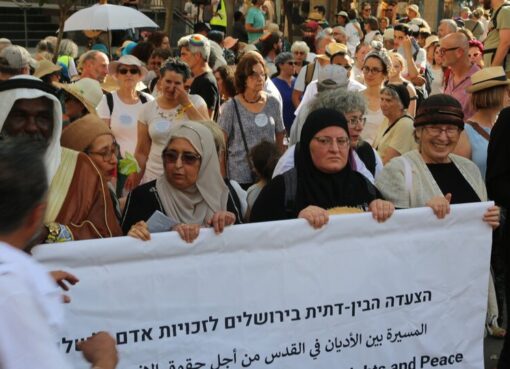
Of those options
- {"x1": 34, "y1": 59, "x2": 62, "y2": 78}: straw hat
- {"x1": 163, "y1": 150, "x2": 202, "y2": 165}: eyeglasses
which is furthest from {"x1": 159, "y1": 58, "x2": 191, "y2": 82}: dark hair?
{"x1": 163, "y1": 150, "x2": 202, "y2": 165}: eyeglasses

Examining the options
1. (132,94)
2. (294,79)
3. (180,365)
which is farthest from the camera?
(294,79)

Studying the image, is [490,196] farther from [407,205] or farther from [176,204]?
[176,204]

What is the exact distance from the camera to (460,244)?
15.1 ft

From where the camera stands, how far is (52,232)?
3945 millimetres

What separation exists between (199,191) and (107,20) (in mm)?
8276

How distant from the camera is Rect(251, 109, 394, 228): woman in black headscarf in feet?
15.0

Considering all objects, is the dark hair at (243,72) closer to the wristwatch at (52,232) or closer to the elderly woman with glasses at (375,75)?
the elderly woman with glasses at (375,75)

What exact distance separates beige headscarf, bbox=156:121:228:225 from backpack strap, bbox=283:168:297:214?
360 mm

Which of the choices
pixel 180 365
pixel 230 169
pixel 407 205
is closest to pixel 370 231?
pixel 407 205

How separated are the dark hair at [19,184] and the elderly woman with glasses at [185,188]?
2186 millimetres

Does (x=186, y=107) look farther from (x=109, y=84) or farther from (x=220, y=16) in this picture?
(x=220, y=16)

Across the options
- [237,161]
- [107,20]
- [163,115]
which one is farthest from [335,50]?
[163,115]

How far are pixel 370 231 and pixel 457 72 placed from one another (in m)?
4.84

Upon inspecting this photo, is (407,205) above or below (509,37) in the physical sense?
below
